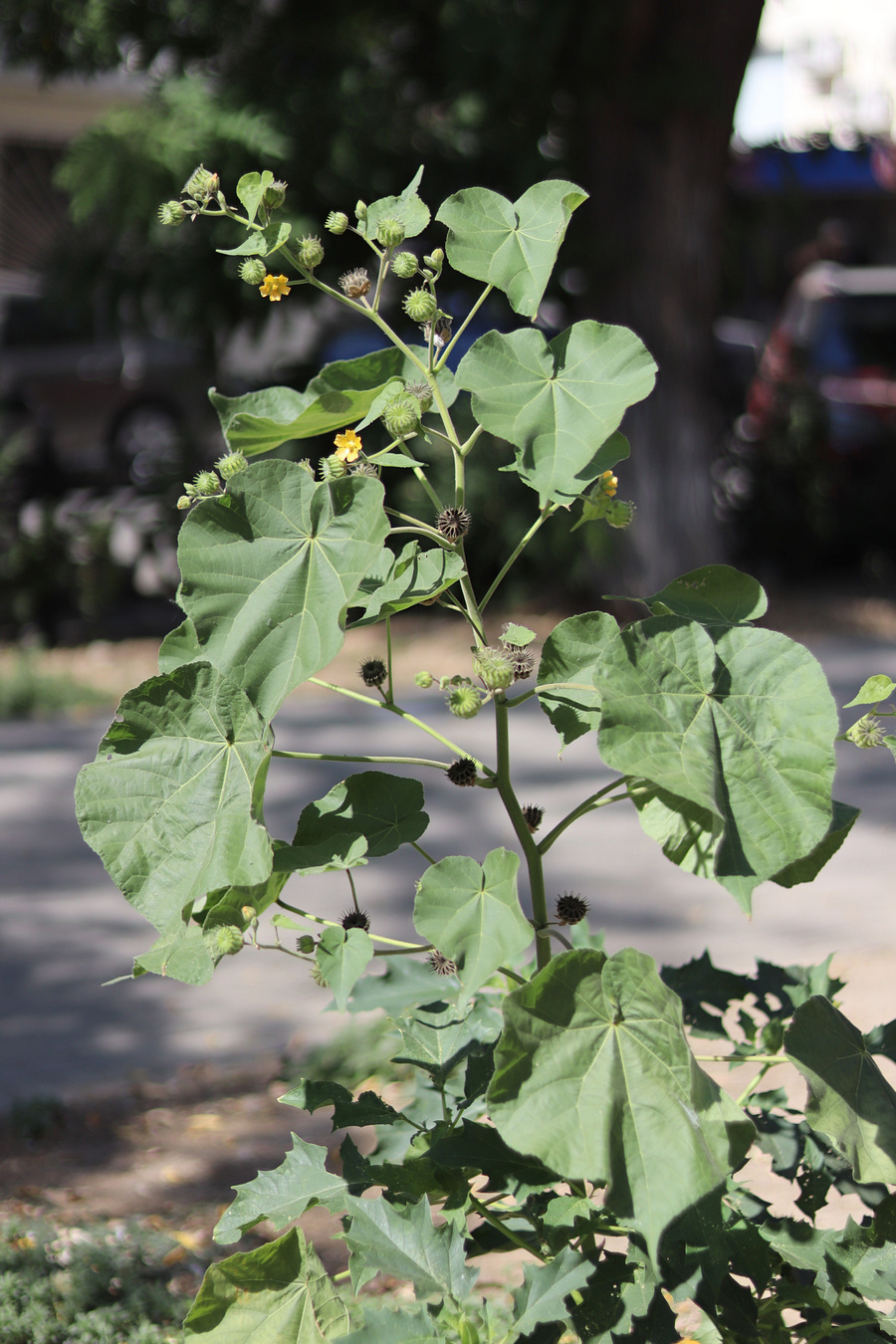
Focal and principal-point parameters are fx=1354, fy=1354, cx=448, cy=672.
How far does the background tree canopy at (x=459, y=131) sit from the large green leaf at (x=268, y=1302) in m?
6.22

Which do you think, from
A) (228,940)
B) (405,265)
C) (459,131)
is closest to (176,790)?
(228,940)

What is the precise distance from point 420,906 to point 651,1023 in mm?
252

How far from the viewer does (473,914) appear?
1.36 m

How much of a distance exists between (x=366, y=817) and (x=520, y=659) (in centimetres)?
26

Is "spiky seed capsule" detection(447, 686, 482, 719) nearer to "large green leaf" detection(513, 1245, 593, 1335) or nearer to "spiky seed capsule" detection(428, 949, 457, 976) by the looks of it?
"spiky seed capsule" detection(428, 949, 457, 976)

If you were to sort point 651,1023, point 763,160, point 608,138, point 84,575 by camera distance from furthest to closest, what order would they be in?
1. point 763,160
2. point 84,575
3. point 608,138
4. point 651,1023

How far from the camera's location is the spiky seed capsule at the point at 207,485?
57.8 inches

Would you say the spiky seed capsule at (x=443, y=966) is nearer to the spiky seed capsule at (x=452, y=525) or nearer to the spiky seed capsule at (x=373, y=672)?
the spiky seed capsule at (x=373, y=672)

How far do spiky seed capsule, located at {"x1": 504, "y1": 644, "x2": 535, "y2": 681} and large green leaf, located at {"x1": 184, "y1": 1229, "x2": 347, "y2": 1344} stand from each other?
0.71m

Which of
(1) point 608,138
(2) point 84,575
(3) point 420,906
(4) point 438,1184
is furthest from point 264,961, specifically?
(1) point 608,138

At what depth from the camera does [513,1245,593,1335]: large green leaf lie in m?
1.39

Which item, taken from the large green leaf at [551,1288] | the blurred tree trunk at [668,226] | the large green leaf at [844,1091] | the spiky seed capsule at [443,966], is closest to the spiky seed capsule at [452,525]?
the spiky seed capsule at [443,966]

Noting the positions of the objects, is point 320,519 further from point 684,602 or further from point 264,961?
point 264,961

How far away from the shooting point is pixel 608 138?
7.86 metres
